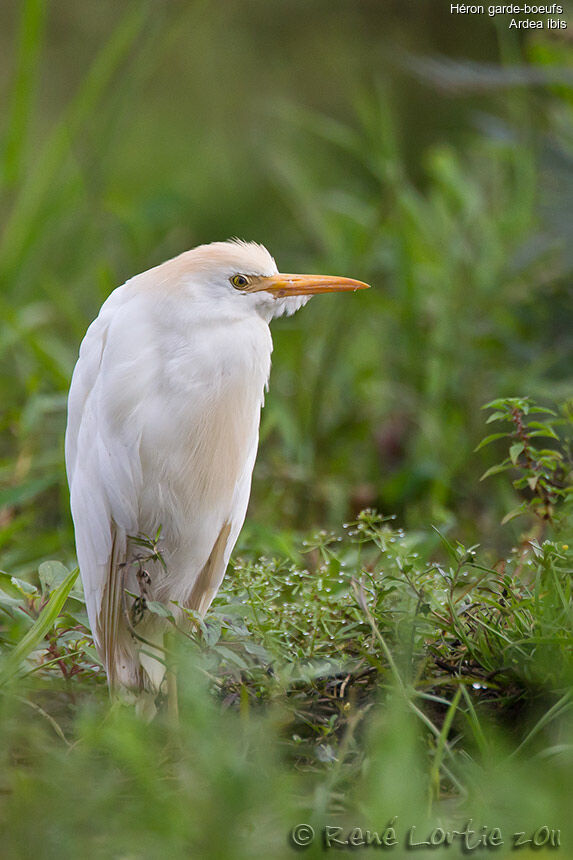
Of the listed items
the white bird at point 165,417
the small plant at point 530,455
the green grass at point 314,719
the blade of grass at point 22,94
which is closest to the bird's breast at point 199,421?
the white bird at point 165,417

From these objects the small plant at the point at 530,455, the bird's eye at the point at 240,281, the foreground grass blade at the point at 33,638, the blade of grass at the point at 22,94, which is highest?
the blade of grass at the point at 22,94

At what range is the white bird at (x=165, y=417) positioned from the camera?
1.56 m

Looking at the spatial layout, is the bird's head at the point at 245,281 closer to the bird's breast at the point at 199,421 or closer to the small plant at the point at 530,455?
the bird's breast at the point at 199,421

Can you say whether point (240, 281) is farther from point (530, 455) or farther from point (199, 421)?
point (530, 455)

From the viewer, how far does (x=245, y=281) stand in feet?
5.27

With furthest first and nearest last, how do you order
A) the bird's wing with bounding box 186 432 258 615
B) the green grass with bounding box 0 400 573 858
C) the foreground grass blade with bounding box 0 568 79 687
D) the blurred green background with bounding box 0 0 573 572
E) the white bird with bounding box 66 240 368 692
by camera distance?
the blurred green background with bounding box 0 0 573 572 < the bird's wing with bounding box 186 432 258 615 < the white bird with bounding box 66 240 368 692 < the foreground grass blade with bounding box 0 568 79 687 < the green grass with bounding box 0 400 573 858

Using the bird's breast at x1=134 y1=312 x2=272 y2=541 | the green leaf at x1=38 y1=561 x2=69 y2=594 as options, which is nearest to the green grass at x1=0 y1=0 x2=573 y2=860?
the green leaf at x1=38 y1=561 x2=69 y2=594

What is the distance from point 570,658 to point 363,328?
2500 millimetres

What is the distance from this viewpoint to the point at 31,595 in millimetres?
1714

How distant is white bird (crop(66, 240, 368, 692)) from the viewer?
156 centimetres

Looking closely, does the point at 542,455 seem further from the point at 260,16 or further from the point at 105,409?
the point at 260,16

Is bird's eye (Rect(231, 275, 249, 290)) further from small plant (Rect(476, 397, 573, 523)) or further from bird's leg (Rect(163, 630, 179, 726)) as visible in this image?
bird's leg (Rect(163, 630, 179, 726))

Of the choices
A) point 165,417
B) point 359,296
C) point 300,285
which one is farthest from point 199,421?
point 359,296

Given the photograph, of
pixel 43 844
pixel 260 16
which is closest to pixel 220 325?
pixel 43 844
